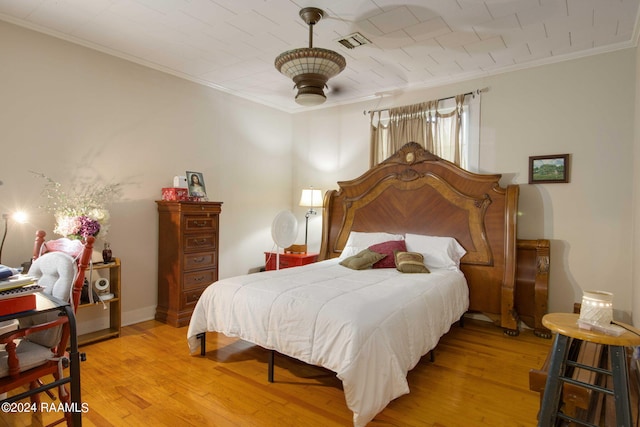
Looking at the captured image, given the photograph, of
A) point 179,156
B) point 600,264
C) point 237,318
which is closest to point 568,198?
point 600,264

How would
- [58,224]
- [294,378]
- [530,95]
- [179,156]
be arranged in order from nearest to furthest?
[294,378]
[58,224]
[530,95]
[179,156]

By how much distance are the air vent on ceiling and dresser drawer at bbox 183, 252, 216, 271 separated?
2577 millimetres

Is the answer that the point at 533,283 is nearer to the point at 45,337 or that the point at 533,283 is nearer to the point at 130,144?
the point at 45,337

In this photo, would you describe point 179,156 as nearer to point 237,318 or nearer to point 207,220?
point 207,220

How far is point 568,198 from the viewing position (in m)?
3.43

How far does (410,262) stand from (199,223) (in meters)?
2.23

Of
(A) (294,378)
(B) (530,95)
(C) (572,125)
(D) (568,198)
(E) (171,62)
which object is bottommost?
(A) (294,378)

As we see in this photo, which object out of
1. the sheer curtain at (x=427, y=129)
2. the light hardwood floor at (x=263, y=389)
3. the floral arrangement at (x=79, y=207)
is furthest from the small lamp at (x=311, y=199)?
the floral arrangement at (x=79, y=207)

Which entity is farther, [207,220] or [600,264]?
[207,220]

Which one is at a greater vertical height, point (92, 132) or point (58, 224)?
point (92, 132)

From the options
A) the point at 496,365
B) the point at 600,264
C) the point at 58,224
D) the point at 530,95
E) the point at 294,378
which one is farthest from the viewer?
the point at 530,95

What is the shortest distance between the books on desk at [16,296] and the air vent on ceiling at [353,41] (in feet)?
9.38

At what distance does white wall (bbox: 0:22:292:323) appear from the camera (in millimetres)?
2918

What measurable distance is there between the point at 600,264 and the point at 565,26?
7.06 feet
